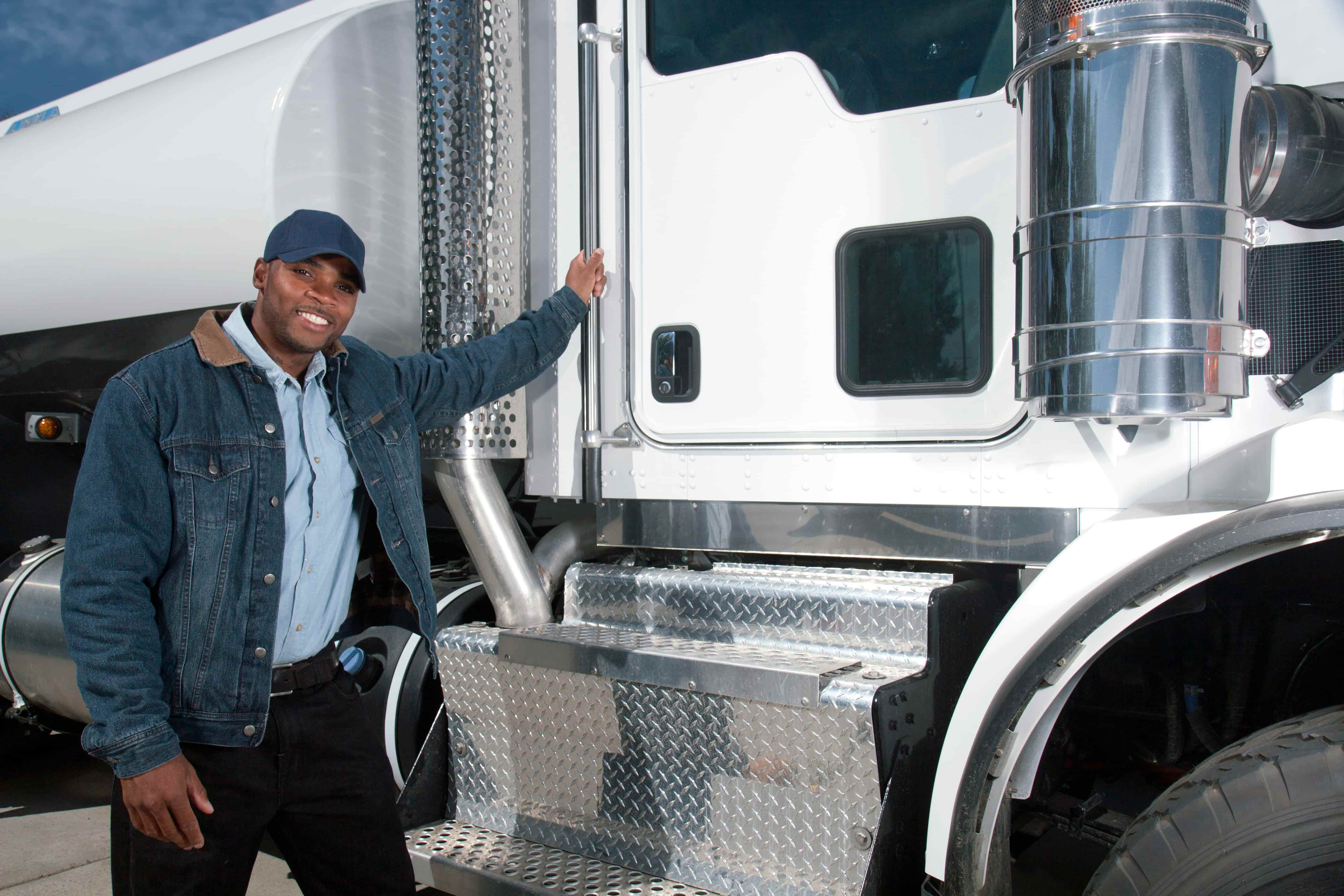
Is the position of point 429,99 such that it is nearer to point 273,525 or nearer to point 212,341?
point 212,341

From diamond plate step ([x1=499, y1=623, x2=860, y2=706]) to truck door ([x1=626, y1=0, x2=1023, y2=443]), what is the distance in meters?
0.48

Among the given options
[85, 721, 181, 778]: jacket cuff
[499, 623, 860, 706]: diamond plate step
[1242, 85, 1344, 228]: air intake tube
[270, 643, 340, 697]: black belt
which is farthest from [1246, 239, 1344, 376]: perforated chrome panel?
[85, 721, 181, 778]: jacket cuff

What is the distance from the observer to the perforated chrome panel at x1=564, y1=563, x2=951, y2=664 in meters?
2.12

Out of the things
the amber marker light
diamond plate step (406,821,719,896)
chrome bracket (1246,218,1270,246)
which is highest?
chrome bracket (1246,218,1270,246)

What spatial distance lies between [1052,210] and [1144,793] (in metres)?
1.82

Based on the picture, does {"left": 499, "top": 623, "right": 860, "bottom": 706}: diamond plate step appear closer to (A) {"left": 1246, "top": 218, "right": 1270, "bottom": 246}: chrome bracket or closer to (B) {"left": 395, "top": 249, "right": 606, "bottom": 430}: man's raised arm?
(B) {"left": 395, "top": 249, "right": 606, "bottom": 430}: man's raised arm

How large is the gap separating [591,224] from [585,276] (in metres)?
0.15

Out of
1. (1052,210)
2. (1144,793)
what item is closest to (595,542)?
(1052,210)

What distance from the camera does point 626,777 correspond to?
222 cm

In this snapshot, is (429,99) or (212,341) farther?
(429,99)

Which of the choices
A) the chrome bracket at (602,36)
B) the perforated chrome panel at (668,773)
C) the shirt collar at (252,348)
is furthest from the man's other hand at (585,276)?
the perforated chrome panel at (668,773)

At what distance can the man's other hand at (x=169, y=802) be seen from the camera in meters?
1.62

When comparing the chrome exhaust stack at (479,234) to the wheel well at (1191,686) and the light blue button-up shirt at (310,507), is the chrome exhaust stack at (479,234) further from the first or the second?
the wheel well at (1191,686)

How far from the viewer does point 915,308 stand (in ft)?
6.84
